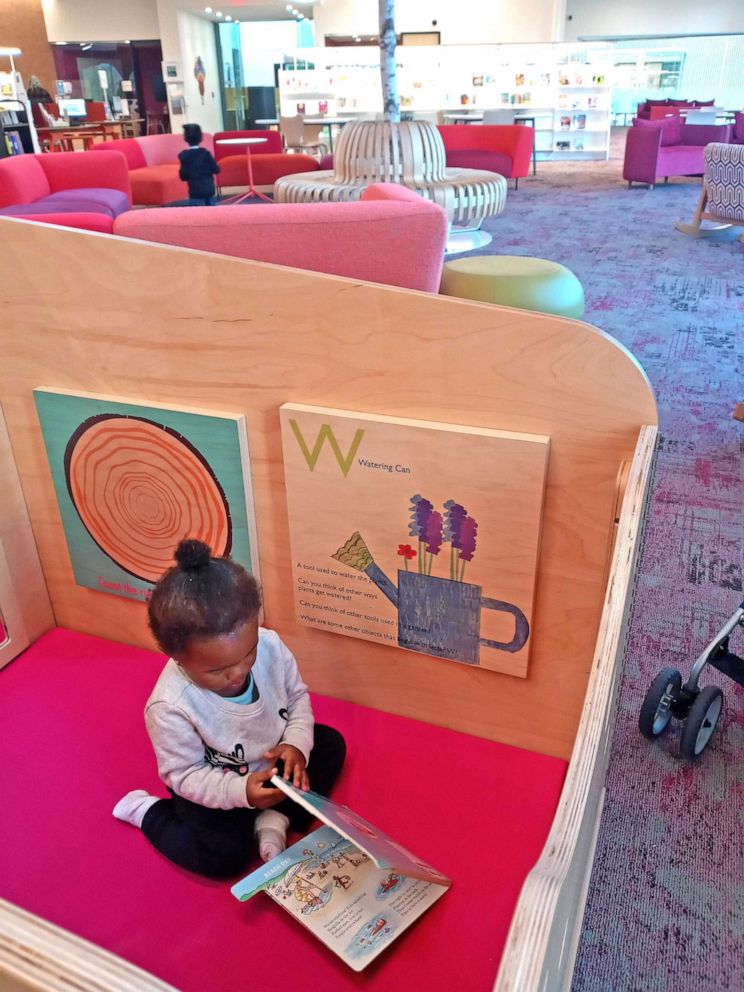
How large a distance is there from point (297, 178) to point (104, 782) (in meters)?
5.24

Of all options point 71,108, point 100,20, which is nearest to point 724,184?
point 71,108

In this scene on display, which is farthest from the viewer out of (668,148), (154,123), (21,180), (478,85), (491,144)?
(154,123)

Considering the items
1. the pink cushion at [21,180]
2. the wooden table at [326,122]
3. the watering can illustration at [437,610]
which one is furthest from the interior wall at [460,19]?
the watering can illustration at [437,610]

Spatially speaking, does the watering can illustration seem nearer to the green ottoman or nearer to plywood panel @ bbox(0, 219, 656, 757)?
plywood panel @ bbox(0, 219, 656, 757)

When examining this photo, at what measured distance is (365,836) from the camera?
43.4 inches

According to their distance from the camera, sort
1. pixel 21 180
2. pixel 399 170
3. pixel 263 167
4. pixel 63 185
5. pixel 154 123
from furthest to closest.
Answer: pixel 154 123 → pixel 263 167 → pixel 63 185 → pixel 21 180 → pixel 399 170

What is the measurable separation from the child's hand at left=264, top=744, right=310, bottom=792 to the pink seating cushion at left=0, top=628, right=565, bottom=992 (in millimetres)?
141

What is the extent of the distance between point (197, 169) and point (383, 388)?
6.87m

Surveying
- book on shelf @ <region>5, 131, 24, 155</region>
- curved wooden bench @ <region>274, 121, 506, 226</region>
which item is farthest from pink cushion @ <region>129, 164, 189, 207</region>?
curved wooden bench @ <region>274, 121, 506, 226</region>

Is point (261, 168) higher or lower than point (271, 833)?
higher

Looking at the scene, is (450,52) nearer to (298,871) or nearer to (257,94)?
(257,94)

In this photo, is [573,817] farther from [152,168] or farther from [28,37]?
[28,37]

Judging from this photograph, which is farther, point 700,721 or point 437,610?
point 700,721

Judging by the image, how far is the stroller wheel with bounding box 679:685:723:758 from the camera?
1698mm
